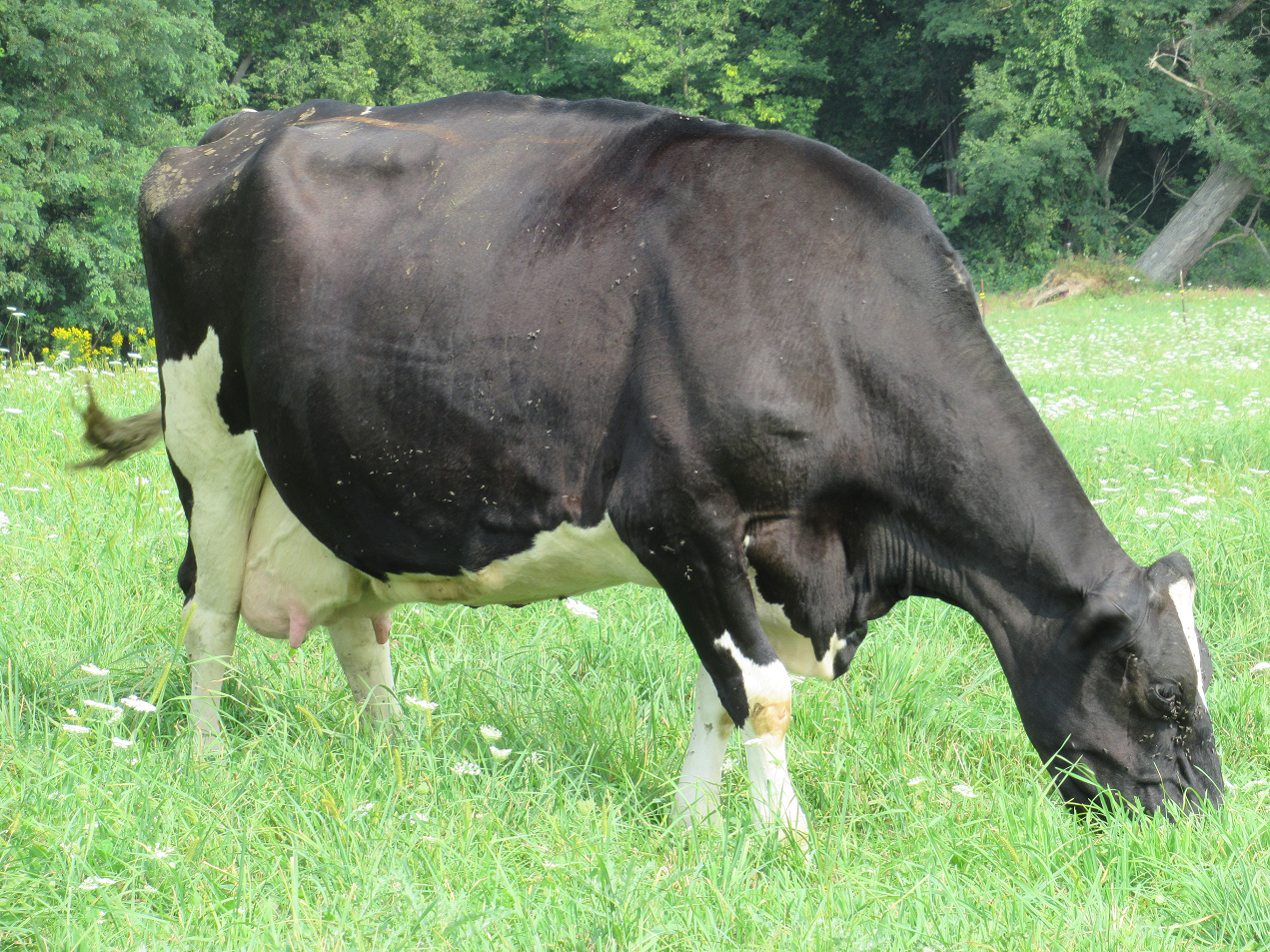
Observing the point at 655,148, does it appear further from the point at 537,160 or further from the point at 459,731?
the point at 459,731

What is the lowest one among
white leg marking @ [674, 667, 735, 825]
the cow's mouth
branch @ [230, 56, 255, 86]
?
branch @ [230, 56, 255, 86]

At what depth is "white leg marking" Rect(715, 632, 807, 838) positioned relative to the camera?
268 centimetres

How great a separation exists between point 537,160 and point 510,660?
1687mm

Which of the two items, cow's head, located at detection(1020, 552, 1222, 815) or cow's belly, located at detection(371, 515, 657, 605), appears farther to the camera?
cow's belly, located at detection(371, 515, 657, 605)

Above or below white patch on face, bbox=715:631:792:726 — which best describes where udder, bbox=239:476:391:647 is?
below

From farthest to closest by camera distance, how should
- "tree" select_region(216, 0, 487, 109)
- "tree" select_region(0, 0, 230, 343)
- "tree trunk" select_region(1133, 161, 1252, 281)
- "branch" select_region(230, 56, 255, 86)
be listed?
"branch" select_region(230, 56, 255, 86) → "tree" select_region(216, 0, 487, 109) → "tree trunk" select_region(1133, 161, 1252, 281) → "tree" select_region(0, 0, 230, 343)

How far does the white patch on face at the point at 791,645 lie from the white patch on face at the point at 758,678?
124mm

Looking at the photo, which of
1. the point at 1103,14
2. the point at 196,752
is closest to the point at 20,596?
the point at 196,752

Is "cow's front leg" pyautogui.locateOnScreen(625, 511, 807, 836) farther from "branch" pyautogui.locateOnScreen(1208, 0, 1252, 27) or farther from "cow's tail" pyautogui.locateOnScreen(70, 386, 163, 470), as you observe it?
"branch" pyautogui.locateOnScreen(1208, 0, 1252, 27)

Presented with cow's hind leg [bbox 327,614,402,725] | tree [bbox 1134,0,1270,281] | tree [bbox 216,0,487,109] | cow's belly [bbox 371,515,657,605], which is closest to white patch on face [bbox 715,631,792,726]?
cow's belly [bbox 371,515,657,605]

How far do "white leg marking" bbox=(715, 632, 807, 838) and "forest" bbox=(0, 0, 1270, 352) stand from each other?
655 inches

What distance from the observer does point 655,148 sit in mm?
2924

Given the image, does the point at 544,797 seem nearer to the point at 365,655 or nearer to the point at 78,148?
the point at 365,655

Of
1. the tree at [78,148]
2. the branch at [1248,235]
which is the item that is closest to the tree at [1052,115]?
the branch at [1248,235]
